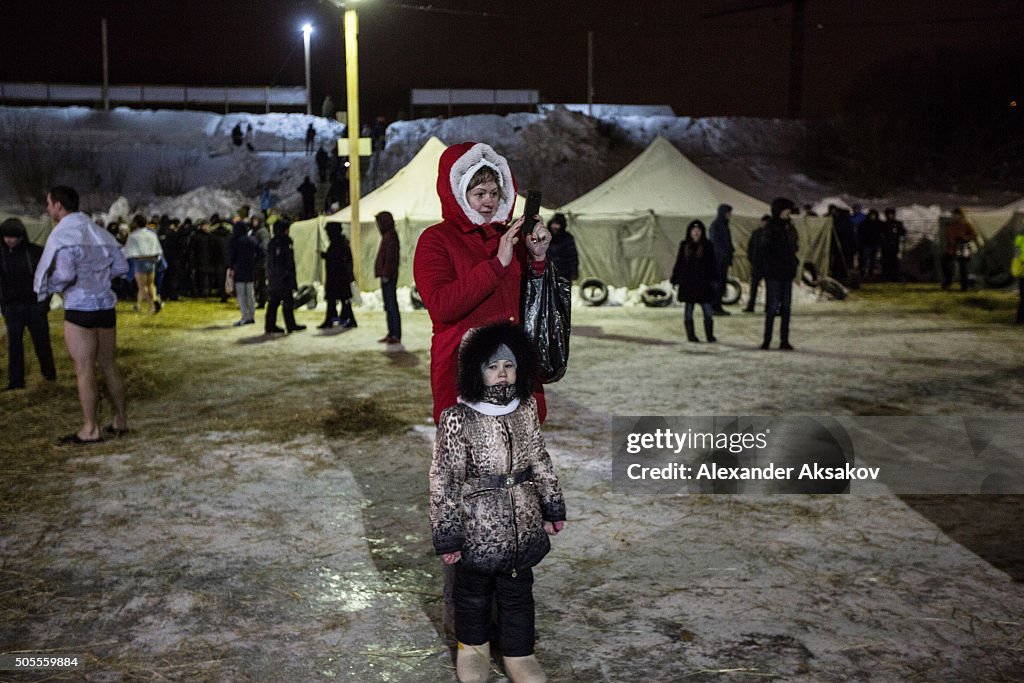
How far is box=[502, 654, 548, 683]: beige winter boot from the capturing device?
3701 millimetres

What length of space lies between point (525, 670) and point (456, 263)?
1.62 metres

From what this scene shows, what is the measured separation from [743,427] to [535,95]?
57603 mm

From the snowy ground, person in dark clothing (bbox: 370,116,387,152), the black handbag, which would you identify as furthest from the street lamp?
person in dark clothing (bbox: 370,116,387,152)

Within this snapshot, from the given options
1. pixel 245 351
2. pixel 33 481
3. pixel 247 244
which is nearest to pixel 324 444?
pixel 33 481

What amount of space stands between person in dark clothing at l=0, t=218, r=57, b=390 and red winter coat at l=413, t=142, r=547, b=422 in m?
7.86

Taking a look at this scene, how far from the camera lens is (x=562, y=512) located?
372 centimetres

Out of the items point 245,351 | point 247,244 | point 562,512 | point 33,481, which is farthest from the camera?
point 247,244

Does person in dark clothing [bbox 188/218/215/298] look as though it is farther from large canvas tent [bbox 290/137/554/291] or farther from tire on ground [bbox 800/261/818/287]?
tire on ground [bbox 800/261/818/287]

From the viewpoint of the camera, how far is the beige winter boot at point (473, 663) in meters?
3.75

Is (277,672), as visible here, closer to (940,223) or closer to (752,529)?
(752,529)

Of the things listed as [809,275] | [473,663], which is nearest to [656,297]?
[809,275]

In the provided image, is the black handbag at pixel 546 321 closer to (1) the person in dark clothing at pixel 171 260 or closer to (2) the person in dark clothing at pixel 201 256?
(2) the person in dark clothing at pixel 201 256

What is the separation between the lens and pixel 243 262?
53.4ft

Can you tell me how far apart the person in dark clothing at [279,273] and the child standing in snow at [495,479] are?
11798 mm
